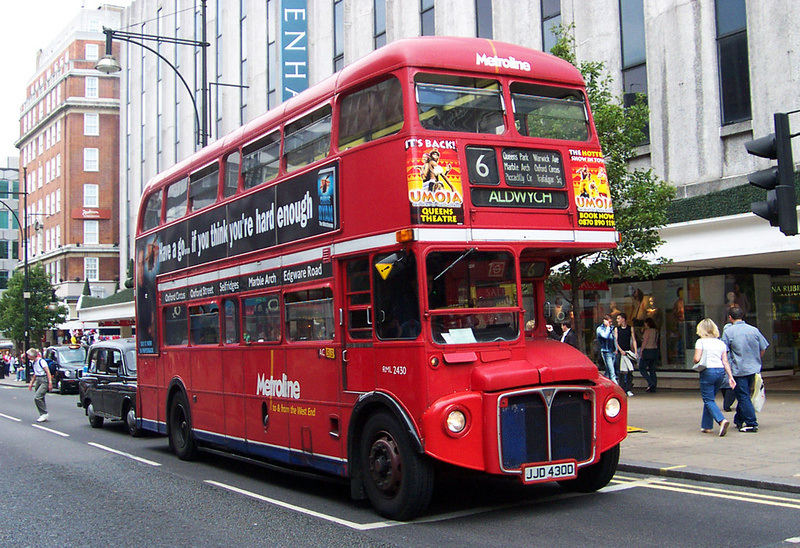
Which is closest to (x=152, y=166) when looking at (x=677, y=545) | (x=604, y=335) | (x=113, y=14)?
(x=113, y=14)

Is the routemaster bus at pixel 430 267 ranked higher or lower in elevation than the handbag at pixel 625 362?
higher

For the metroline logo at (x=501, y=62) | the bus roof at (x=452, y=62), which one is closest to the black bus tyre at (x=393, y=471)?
the bus roof at (x=452, y=62)

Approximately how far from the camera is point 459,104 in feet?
26.2

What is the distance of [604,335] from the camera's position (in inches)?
687

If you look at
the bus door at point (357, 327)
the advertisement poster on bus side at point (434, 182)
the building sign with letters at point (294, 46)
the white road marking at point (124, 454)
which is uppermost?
the building sign with letters at point (294, 46)

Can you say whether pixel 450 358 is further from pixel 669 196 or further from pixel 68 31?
pixel 68 31

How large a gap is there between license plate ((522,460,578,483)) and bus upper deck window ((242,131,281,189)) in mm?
4681

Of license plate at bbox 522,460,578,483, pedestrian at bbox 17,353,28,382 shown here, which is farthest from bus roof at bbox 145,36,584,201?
pedestrian at bbox 17,353,28,382

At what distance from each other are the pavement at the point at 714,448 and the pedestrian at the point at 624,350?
1.81 metres

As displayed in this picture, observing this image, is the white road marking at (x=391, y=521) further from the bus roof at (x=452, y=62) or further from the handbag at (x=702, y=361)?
the handbag at (x=702, y=361)

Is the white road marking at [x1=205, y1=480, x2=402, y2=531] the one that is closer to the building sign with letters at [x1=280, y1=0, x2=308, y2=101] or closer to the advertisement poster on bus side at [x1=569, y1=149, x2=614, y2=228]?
the advertisement poster on bus side at [x1=569, y1=149, x2=614, y2=228]

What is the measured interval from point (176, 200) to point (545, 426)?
7.79 m

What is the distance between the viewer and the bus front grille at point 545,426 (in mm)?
7480

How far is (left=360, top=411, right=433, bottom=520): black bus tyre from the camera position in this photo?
743 centimetres
